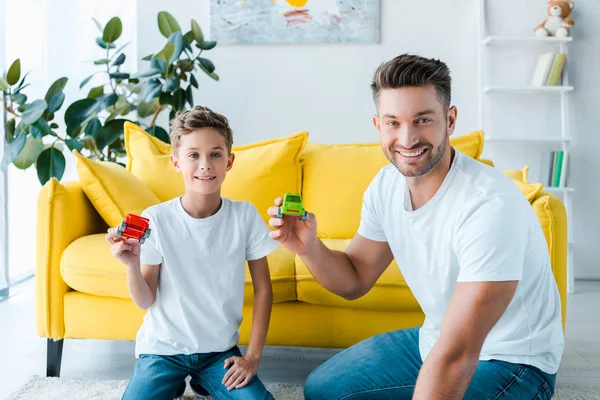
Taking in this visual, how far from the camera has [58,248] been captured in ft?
6.70

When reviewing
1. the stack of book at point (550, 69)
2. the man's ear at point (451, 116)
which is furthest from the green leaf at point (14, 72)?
the stack of book at point (550, 69)

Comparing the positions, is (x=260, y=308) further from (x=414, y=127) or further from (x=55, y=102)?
(x=55, y=102)

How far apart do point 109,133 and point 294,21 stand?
1443mm

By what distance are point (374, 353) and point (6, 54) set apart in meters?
3.04

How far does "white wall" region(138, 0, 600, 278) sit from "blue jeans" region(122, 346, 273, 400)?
96.4 inches

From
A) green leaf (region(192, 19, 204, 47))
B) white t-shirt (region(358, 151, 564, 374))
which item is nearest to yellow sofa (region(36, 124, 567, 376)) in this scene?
white t-shirt (region(358, 151, 564, 374))

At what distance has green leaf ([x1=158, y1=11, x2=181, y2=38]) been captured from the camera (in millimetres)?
3428

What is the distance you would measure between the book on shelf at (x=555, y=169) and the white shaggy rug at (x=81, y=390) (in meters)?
2.56

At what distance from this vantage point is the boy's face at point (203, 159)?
161 cm

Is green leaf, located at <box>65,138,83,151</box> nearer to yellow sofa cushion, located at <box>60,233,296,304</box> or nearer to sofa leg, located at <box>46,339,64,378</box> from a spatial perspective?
yellow sofa cushion, located at <box>60,233,296,304</box>

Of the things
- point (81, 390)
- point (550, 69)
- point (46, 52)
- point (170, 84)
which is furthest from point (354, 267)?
point (46, 52)

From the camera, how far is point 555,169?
12.6 ft

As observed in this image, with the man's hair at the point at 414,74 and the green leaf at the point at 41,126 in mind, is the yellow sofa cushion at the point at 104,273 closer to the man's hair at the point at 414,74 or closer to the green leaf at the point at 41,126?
the man's hair at the point at 414,74

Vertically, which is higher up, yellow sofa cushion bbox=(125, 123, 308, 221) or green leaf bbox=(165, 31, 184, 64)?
green leaf bbox=(165, 31, 184, 64)
